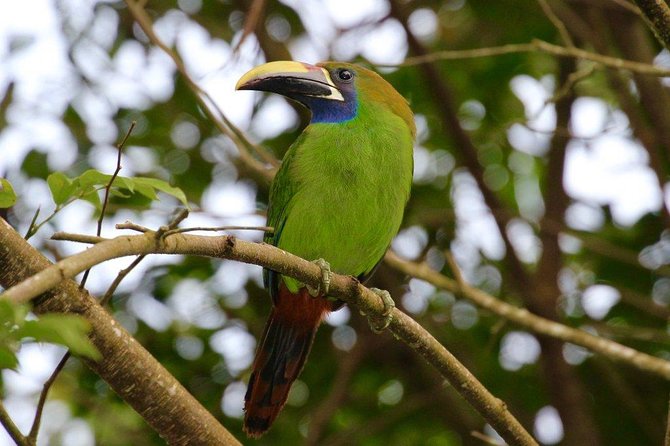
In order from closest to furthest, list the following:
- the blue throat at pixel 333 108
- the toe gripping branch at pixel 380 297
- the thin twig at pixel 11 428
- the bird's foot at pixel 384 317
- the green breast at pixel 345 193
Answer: the thin twig at pixel 11 428, the toe gripping branch at pixel 380 297, the bird's foot at pixel 384 317, the green breast at pixel 345 193, the blue throat at pixel 333 108

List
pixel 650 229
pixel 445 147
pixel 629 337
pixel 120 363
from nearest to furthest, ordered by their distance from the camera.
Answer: pixel 120 363 < pixel 629 337 < pixel 650 229 < pixel 445 147

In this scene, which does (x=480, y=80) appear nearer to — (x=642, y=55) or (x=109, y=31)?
(x=642, y=55)

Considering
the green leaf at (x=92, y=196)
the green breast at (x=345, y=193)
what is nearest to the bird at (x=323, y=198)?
the green breast at (x=345, y=193)

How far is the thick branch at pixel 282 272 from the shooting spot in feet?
4.60

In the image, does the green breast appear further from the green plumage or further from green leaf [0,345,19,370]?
green leaf [0,345,19,370]

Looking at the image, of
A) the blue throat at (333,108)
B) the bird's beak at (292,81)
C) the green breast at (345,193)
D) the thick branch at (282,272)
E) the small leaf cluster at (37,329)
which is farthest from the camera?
the blue throat at (333,108)

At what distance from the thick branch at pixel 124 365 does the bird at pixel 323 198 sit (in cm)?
84

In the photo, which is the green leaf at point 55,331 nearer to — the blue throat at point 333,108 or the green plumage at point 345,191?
the green plumage at point 345,191

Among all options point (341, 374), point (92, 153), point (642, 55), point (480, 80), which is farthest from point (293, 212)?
point (642, 55)

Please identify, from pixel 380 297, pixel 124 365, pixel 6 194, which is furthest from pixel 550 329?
pixel 6 194

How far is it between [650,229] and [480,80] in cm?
99

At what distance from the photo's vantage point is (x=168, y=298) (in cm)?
397

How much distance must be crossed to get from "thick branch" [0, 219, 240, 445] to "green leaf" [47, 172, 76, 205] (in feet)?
0.37

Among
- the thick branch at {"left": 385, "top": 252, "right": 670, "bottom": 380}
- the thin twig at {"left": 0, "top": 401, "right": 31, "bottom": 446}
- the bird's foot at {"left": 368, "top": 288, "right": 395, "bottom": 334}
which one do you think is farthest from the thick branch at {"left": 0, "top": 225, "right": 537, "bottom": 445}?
the thick branch at {"left": 385, "top": 252, "right": 670, "bottom": 380}
